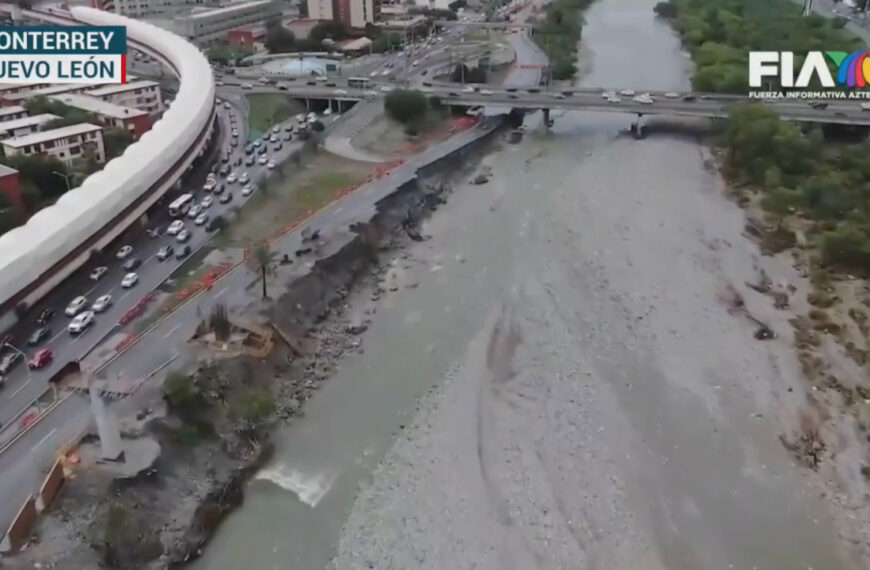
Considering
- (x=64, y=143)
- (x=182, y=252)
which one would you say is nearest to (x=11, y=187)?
(x=64, y=143)

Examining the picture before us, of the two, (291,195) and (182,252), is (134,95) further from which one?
(182,252)

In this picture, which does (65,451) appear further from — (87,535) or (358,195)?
(358,195)

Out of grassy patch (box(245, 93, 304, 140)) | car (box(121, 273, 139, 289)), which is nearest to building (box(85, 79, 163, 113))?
grassy patch (box(245, 93, 304, 140))

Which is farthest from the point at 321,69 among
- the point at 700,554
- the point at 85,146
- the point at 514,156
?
the point at 700,554

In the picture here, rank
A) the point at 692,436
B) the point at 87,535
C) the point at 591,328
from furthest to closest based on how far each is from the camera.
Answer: the point at 591,328, the point at 692,436, the point at 87,535

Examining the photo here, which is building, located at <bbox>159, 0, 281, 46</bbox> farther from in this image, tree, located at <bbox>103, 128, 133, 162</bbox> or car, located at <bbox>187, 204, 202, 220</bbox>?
car, located at <bbox>187, 204, 202, 220</bbox>

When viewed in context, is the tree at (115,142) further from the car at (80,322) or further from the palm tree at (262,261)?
the car at (80,322)
